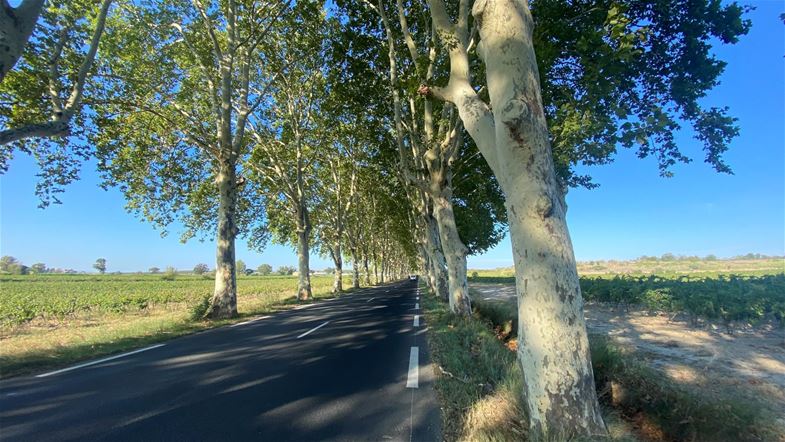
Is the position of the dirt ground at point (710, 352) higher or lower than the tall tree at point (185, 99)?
lower

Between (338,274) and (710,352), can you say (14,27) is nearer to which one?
(710,352)

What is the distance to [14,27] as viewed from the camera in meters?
5.70

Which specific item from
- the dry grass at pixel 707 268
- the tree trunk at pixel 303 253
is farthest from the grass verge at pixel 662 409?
the dry grass at pixel 707 268

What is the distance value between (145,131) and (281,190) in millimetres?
8752

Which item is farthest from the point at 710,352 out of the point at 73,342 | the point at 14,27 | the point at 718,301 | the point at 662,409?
the point at 73,342

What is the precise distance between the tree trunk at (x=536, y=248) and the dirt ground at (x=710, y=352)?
333 cm

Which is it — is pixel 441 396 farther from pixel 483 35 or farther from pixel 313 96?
pixel 313 96

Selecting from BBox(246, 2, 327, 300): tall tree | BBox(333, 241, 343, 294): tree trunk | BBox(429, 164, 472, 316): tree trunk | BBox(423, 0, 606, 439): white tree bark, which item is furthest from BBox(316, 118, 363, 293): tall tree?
BBox(423, 0, 606, 439): white tree bark

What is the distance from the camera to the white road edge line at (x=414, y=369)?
5523mm

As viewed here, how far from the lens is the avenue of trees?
10.9ft

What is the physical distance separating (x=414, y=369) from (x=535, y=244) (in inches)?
152

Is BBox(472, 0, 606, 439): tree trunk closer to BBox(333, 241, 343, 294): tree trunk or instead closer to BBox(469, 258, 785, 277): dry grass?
BBox(333, 241, 343, 294): tree trunk

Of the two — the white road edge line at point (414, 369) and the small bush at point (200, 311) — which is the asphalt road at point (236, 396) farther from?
the small bush at point (200, 311)

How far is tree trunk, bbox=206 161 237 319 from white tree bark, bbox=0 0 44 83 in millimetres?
8697
